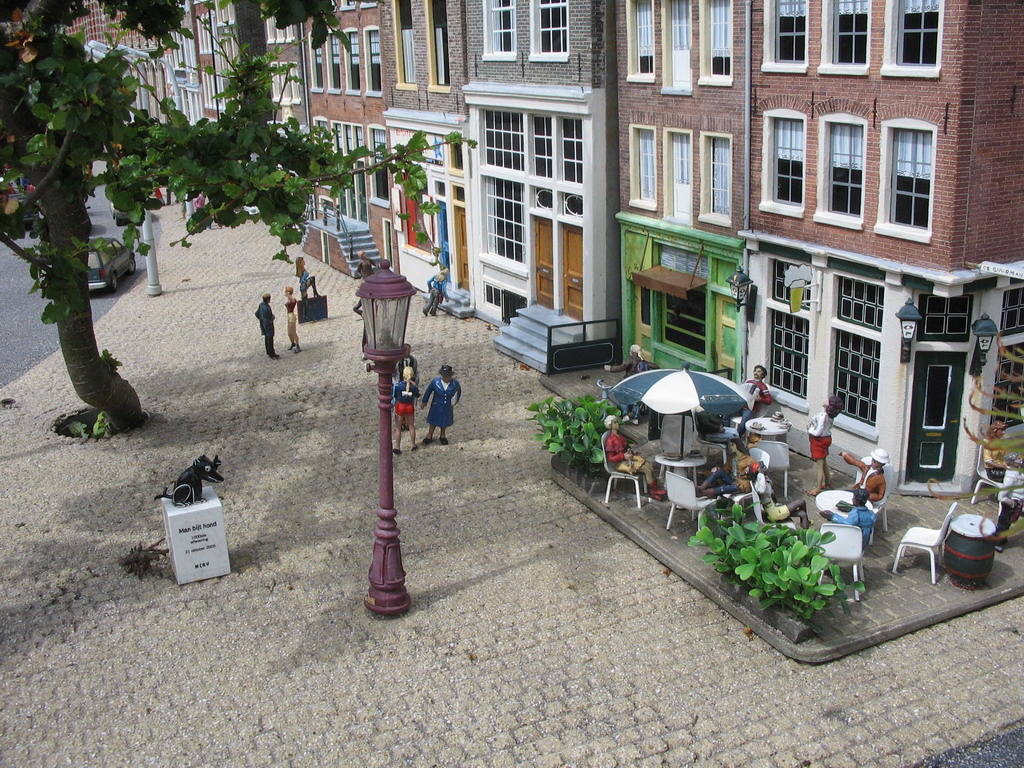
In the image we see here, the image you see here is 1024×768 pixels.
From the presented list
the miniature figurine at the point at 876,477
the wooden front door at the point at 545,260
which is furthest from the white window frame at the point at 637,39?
the miniature figurine at the point at 876,477

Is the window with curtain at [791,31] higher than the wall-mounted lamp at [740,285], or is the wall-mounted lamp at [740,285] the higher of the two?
the window with curtain at [791,31]

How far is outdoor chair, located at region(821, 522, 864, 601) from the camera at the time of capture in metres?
12.1

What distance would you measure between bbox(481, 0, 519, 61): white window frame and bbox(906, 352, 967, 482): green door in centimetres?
1167

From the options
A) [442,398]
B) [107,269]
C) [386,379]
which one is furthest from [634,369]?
[107,269]

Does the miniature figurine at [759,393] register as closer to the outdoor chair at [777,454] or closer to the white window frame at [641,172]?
the outdoor chair at [777,454]

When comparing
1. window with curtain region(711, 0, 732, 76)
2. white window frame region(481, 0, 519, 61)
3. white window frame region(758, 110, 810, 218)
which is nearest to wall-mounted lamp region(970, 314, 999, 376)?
white window frame region(758, 110, 810, 218)

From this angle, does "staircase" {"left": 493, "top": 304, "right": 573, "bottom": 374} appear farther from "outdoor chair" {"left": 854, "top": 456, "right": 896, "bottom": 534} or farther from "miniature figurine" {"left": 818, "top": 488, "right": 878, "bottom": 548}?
"miniature figurine" {"left": 818, "top": 488, "right": 878, "bottom": 548}

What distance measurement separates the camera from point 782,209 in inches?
654

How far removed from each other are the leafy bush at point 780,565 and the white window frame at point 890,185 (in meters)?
4.74

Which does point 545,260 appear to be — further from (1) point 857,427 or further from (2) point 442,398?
(1) point 857,427

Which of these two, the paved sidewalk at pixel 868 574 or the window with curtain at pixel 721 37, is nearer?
the paved sidewalk at pixel 868 574

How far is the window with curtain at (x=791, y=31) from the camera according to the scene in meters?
15.7

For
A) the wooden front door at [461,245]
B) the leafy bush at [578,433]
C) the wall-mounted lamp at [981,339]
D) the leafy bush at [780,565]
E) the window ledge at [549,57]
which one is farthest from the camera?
the wooden front door at [461,245]

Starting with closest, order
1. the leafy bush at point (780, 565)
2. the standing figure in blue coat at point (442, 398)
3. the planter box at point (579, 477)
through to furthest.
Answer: the leafy bush at point (780, 565), the planter box at point (579, 477), the standing figure in blue coat at point (442, 398)
